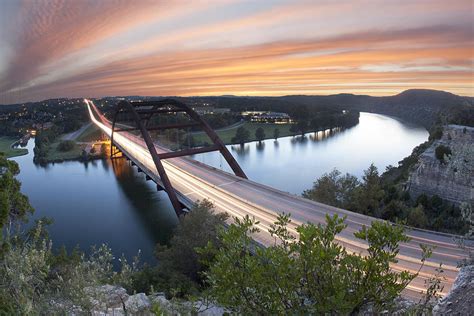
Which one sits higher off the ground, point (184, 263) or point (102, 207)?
point (184, 263)

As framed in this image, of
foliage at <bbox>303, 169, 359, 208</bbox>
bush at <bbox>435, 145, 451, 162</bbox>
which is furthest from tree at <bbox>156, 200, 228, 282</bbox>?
bush at <bbox>435, 145, 451, 162</bbox>

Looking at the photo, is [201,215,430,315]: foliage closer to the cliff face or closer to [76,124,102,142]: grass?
the cliff face

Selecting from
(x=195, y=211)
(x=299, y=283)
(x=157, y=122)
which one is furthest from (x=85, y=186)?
(x=157, y=122)

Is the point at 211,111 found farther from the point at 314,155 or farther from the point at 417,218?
the point at 417,218

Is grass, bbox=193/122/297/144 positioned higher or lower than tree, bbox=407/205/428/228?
higher

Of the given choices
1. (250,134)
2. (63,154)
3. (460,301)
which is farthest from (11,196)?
(250,134)

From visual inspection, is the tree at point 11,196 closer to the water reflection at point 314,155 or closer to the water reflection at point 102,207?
the water reflection at point 102,207

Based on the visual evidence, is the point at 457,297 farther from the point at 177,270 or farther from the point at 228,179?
the point at 228,179
